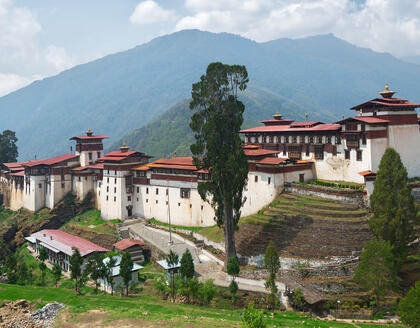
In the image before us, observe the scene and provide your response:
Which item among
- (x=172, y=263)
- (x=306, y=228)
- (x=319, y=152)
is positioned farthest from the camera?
(x=319, y=152)

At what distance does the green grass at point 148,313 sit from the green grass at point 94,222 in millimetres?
24265

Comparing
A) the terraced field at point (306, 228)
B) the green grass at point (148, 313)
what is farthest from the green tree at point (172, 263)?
the terraced field at point (306, 228)

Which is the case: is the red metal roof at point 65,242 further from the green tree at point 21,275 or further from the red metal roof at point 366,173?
the red metal roof at point 366,173

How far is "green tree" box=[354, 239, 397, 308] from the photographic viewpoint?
3139 centimetres

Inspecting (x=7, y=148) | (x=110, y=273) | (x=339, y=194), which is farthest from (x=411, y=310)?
(x=7, y=148)

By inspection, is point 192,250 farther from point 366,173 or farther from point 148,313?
point 366,173

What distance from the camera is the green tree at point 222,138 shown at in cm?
4072

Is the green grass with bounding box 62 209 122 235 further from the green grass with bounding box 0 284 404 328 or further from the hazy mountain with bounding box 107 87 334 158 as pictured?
the hazy mountain with bounding box 107 87 334 158

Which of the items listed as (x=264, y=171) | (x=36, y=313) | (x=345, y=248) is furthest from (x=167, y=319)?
(x=264, y=171)

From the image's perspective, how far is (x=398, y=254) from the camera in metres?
34.0

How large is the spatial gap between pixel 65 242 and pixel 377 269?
39751 millimetres

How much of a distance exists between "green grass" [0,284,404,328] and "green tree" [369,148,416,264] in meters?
8.94

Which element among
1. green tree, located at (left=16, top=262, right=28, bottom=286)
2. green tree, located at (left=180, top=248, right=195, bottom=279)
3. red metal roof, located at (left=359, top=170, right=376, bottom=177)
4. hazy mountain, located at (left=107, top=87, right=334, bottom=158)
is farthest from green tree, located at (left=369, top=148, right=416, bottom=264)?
hazy mountain, located at (left=107, top=87, right=334, bottom=158)

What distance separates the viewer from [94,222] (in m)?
63.5
